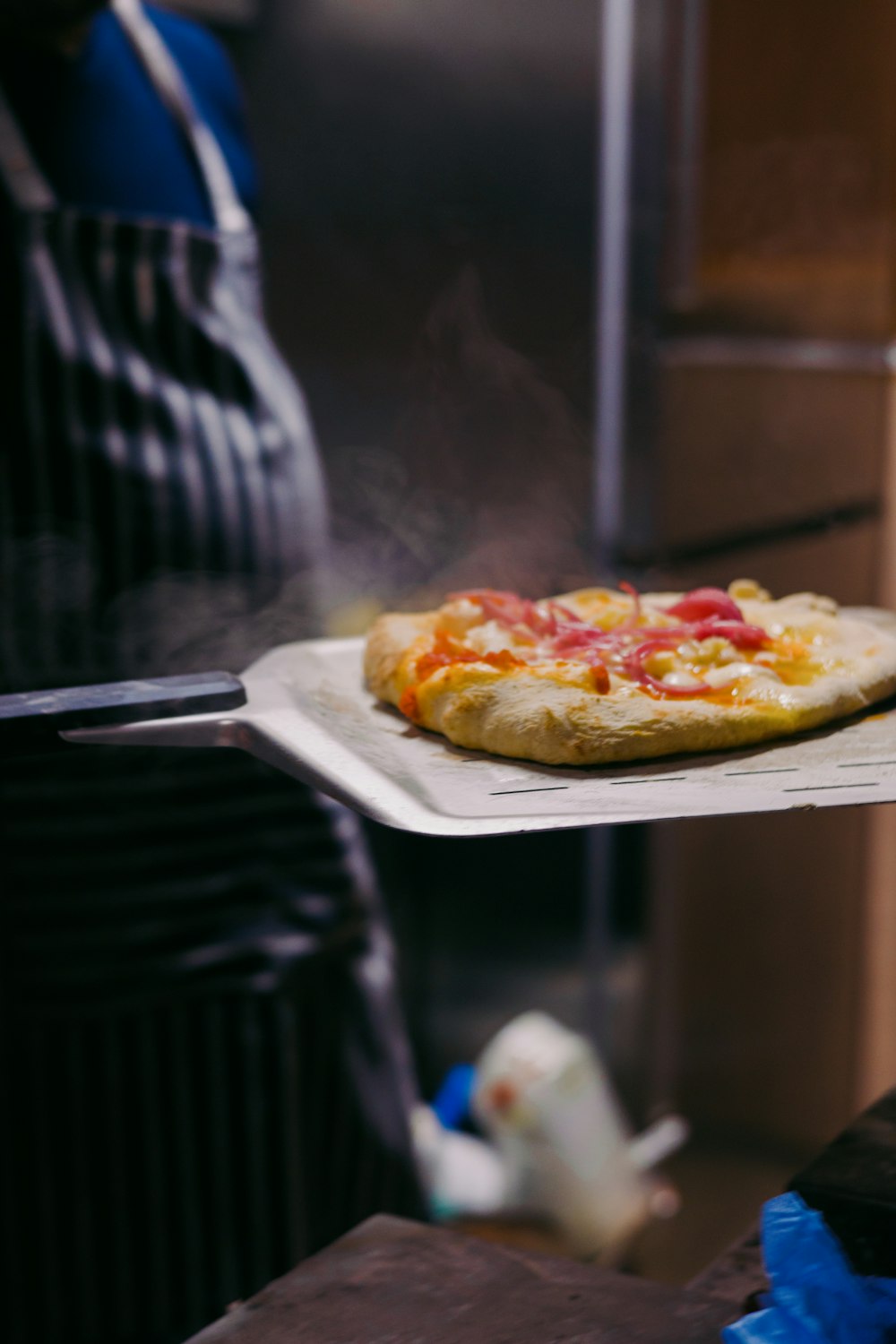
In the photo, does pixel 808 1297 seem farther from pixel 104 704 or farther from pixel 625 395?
pixel 625 395

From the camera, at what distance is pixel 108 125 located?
66.5 inches

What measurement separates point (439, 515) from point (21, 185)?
2.81 ft

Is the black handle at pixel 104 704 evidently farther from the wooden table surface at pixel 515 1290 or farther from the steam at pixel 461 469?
the steam at pixel 461 469

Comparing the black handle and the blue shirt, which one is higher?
the blue shirt

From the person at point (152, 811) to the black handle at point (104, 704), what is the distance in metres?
0.79

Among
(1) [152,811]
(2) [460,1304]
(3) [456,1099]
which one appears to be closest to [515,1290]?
(2) [460,1304]

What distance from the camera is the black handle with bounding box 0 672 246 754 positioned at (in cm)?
70

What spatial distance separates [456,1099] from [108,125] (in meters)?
1.73

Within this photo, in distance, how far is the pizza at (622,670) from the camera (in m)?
0.80

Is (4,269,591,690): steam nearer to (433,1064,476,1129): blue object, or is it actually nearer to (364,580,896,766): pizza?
(364,580,896,766): pizza

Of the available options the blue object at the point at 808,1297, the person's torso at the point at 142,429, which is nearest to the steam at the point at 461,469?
the person's torso at the point at 142,429

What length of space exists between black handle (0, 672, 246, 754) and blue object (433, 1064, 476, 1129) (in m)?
1.69

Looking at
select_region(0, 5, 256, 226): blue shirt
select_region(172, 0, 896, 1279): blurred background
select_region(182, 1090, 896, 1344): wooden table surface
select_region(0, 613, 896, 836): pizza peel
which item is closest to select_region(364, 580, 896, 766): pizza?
select_region(0, 613, 896, 836): pizza peel

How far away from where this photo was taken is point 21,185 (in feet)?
5.00
